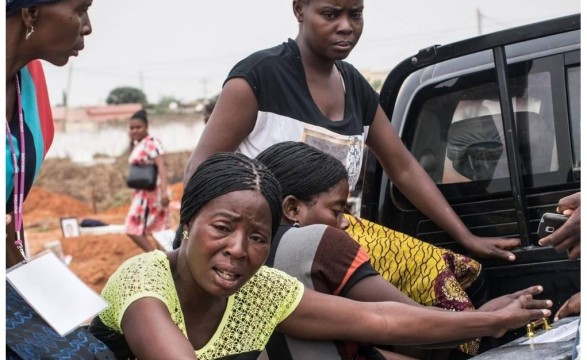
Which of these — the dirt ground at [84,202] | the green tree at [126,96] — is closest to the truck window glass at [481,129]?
the dirt ground at [84,202]

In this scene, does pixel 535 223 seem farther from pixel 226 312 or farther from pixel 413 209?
pixel 226 312

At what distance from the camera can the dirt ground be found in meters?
16.2

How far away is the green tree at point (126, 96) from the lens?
38.2 meters

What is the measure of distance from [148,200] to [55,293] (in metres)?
8.14

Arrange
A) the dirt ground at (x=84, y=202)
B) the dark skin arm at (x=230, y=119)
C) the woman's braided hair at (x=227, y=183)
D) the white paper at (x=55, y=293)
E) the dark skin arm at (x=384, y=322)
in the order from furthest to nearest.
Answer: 1. the dirt ground at (x=84, y=202)
2. the dark skin arm at (x=230, y=119)
3. the dark skin arm at (x=384, y=322)
4. the woman's braided hair at (x=227, y=183)
5. the white paper at (x=55, y=293)

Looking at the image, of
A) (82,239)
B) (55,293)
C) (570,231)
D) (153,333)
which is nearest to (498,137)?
(570,231)

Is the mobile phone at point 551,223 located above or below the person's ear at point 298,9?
below

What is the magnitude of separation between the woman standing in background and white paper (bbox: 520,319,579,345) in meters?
7.71

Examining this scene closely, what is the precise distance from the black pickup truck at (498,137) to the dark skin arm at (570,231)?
1.55 ft

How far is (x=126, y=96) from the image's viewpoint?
3825 cm

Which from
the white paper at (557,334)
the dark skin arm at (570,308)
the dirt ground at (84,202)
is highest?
the white paper at (557,334)

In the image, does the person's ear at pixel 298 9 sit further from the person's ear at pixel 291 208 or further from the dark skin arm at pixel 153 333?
the dark skin arm at pixel 153 333

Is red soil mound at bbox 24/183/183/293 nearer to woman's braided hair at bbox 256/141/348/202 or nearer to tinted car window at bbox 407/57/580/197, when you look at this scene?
tinted car window at bbox 407/57/580/197

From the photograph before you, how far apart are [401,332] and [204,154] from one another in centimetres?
106
